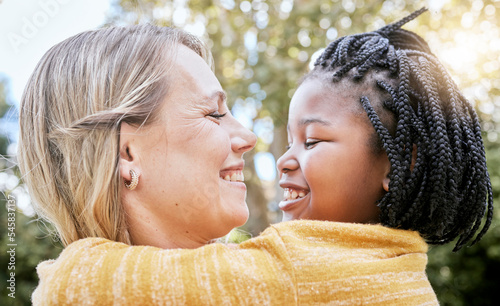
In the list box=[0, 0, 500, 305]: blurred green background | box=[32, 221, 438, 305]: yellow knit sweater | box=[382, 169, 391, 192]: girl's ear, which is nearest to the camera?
box=[32, 221, 438, 305]: yellow knit sweater

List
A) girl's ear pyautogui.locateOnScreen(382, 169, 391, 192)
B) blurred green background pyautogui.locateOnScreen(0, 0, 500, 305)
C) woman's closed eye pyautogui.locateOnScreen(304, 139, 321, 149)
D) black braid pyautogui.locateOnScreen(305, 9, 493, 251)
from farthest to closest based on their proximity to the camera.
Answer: blurred green background pyautogui.locateOnScreen(0, 0, 500, 305)
woman's closed eye pyautogui.locateOnScreen(304, 139, 321, 149)
girl's ear pyautogui.locateOnScreen(382, 169, 391, 192)
black braid pyautogui.locateOnScreen(305, 9, 493, 251)

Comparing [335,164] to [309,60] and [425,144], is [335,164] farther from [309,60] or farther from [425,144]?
[309,60]

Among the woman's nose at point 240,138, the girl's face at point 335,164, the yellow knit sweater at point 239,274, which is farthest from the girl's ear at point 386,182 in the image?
the woman's nose at point 240,138

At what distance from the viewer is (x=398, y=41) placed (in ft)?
8.38

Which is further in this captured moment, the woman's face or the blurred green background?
the blurred green background

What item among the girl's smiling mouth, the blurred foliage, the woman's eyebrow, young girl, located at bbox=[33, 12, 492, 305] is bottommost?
the blurred foliage

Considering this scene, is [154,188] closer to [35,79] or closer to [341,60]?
[35,79]

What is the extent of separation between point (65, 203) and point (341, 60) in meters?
1.51

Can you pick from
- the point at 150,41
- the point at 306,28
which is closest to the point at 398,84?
the point at 150,41

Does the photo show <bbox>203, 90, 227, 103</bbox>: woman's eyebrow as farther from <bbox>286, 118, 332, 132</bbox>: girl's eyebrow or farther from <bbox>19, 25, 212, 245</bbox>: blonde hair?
<bbox>286, 118, 332, 132</bbox>: girl's eyebrow

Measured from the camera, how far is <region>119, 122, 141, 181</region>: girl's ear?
5.90 ft

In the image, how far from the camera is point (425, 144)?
6.41ft

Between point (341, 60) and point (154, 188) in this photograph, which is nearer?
point (154, 188)

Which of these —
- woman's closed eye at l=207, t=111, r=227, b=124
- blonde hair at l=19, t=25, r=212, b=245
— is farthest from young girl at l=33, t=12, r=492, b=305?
woman's closed eye at l=207, t=111, r=227, b=124
